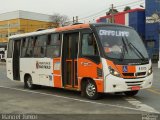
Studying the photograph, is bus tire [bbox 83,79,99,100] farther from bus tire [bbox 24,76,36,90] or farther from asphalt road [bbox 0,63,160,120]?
bus tire [bbox 24,76,36,90]

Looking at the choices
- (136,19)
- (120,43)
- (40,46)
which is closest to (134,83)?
(120,43)

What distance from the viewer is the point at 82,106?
1177 cm

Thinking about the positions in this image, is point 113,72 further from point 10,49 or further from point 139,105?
point 10,49

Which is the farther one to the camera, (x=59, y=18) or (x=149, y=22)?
(x=59, y=18)

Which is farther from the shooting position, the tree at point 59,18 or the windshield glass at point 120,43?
the tree at point 59,18

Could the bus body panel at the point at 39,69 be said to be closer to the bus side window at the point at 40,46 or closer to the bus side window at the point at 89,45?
the bus side window at the point at 40,46

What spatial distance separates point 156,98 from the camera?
1332 centimetres

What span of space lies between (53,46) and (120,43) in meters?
3.51

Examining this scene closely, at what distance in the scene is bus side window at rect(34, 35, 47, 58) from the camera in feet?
54.0

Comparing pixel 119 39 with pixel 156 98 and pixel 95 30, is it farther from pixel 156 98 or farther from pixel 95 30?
pixel 156 98

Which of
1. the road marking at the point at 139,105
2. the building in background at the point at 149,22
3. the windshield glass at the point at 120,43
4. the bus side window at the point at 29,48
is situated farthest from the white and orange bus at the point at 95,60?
the building in background at the point at 149,22

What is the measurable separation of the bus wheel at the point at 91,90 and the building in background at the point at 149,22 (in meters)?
40.2

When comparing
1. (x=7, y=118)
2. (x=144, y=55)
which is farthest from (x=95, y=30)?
(x=7, y=118)

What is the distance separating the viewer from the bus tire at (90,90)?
42.7 feet
